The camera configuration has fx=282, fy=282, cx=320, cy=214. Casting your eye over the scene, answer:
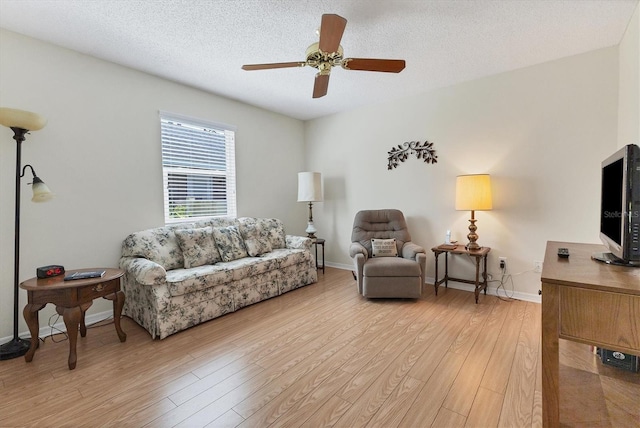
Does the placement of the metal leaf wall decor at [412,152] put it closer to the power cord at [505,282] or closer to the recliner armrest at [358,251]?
the recliner armrest at [358,251]

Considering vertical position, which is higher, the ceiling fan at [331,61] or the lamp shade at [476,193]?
the ceiling fan at [331,61]

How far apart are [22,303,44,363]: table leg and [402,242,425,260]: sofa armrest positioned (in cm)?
332

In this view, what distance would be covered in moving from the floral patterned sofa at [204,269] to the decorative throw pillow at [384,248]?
2.91ft

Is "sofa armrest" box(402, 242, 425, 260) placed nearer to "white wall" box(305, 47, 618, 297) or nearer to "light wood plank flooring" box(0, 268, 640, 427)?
"white wall" box(305, 47, 618, 297)

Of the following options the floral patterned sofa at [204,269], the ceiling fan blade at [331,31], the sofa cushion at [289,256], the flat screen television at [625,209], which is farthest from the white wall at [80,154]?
the flat screen television at [625,209]

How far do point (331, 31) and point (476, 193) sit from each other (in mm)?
2259

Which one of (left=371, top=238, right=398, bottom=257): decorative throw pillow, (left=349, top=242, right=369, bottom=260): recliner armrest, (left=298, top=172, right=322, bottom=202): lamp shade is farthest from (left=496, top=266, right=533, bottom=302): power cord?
(left=298, top=172, right=322, bottom=202): lamp shade

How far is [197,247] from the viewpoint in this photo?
3.04m

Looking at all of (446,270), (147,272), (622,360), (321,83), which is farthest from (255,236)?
(622,360)

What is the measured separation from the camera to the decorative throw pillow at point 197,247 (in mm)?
2965

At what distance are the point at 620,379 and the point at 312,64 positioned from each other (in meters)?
2.95

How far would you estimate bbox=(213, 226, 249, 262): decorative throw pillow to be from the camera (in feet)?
10.6

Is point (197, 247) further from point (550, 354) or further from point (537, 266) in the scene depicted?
point (537, 266)

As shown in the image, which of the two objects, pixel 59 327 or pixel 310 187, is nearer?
pixel 59 327
